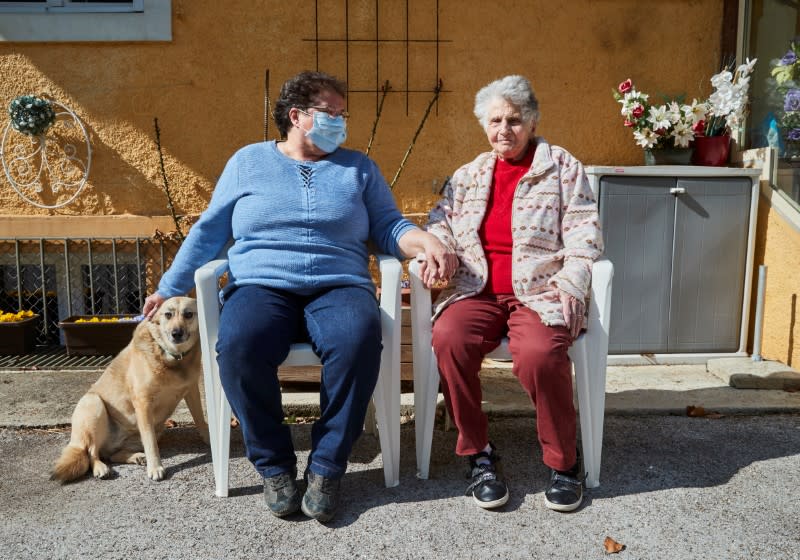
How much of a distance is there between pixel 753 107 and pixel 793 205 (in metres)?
0.73

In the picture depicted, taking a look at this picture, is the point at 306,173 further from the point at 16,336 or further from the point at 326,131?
the point at 16,336

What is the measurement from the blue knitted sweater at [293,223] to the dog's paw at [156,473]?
707mm

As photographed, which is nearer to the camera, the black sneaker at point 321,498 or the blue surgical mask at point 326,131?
the black sneaker at point 321,498

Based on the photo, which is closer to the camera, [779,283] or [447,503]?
[447,503]

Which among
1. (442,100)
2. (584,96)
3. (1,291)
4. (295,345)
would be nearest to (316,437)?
(295,345)

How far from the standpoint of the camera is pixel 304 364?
272cm

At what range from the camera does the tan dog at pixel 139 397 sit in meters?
2.89

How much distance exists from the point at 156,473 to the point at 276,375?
732 millimetres

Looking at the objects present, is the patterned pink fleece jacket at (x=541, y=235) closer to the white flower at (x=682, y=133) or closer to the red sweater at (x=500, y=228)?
the red sweater at (x=500, y=228)

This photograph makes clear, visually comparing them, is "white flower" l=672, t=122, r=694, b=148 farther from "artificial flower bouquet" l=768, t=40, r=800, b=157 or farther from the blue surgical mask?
the blue surgical mask

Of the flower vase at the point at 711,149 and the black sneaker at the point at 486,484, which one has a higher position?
the flower vase at the point at 711,149

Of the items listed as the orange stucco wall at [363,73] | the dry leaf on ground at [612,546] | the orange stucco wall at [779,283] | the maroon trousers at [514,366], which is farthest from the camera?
the orange stucco wall at [363,73]

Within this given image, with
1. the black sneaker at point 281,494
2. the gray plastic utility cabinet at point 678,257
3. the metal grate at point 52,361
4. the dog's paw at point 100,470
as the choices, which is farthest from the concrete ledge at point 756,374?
the metal grate at point 52,361

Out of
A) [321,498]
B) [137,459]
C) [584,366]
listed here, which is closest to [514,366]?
[584,366]
